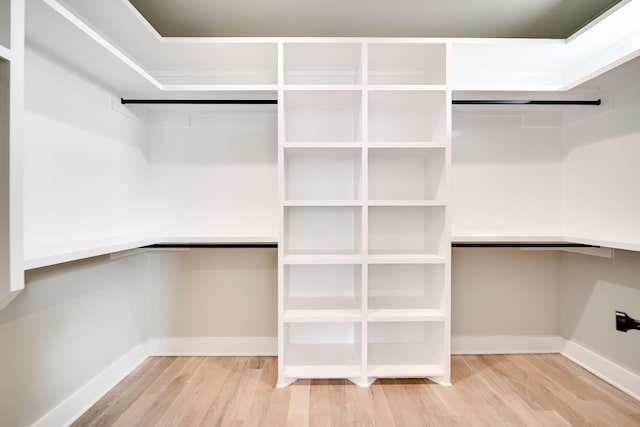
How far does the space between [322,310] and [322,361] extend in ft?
1.14

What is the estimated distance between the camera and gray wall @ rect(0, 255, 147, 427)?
148 centimetres

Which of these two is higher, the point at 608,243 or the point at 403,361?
the point at 608,243

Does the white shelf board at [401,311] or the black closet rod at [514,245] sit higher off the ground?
the black closet rod at [514,245]

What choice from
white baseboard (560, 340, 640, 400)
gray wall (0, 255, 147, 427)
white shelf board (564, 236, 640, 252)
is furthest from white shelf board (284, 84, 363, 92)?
white baseboard (560, 340, 640, 400)

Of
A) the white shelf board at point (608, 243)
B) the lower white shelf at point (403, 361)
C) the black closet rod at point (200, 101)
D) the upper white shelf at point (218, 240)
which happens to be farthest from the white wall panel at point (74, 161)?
the white shelf board at point (608, 243)

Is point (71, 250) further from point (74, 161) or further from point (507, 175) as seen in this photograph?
point (507, 175)

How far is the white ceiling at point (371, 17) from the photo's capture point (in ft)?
7.03

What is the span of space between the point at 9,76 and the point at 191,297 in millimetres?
1835

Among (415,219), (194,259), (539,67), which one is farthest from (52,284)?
(539,67)

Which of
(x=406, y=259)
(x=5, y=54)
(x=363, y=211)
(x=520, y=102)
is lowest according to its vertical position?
(x=406, y=259)

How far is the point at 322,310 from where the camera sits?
2207mm

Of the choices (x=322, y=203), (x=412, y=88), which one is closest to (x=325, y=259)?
(x=322, y=203)

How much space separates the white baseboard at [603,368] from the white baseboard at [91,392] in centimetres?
302

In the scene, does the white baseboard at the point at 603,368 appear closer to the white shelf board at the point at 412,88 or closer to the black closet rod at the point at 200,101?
the white shelf board at the point at 412,88
